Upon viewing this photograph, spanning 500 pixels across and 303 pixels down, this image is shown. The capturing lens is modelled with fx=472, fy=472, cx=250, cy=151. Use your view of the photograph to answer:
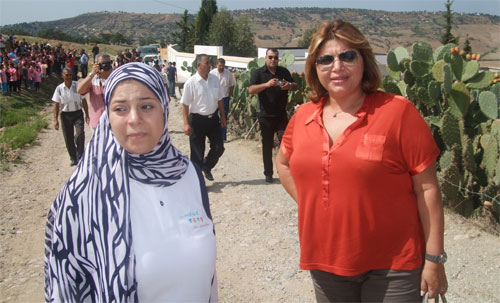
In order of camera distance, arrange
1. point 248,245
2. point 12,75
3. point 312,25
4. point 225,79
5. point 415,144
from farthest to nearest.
Result: point 312,25, point 12,75, point 225,79, point 248,245, point 415,144

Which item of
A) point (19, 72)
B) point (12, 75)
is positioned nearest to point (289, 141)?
point (12, 75)

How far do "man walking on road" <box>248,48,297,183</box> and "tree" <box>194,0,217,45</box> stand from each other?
5299cm

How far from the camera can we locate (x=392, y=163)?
198 cm

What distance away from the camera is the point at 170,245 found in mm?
1765

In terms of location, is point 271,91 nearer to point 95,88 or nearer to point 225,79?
point 95,88

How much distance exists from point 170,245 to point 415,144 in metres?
1.07

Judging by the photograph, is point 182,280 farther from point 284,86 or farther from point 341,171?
point 284,86

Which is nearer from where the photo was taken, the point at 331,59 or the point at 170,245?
the point at 170,245

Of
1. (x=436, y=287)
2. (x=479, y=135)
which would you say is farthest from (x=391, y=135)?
(x=479, y=135)

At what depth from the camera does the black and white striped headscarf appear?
5.60 feet

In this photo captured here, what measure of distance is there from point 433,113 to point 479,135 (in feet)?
2.65

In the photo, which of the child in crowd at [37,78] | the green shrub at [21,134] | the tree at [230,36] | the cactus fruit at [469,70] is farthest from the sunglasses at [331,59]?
the tree at [230,36]

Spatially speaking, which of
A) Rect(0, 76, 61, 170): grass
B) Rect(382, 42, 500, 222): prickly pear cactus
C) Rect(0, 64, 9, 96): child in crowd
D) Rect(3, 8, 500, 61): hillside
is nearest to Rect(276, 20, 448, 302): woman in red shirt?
Rect(382, 42, 500, 222): prickly pear cactus

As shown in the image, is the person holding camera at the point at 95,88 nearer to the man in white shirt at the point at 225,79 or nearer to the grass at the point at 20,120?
the grass at the point at 20,120
